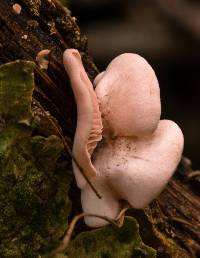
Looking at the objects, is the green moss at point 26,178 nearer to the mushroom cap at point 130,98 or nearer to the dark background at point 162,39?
the mushroom cap at point 130,98

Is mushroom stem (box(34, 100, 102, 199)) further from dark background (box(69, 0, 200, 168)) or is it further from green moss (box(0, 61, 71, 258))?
dark background (box(69, 0, 200, 168))

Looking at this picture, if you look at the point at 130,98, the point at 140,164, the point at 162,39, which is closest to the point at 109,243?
the point at 140,164

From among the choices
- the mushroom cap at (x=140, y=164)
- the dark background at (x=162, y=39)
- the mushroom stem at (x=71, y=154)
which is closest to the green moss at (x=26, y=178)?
the mushroom stem at (x=71, y=154)

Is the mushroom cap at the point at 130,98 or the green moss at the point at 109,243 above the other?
the mushroom cap at the point at 130,98

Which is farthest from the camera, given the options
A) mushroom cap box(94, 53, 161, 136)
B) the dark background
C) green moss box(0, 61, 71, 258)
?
the dark background

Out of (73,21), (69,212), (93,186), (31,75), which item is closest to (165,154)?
(93,186)

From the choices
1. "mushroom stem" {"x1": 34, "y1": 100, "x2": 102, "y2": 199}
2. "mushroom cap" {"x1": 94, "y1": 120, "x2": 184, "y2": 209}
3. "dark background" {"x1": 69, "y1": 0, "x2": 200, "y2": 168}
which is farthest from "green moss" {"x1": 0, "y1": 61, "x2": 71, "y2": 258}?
"dark background" {"x1": 69, "y1": 0, "x2": 200, "y2": 168}

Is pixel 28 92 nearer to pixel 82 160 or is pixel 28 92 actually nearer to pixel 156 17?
pixel 82 160
